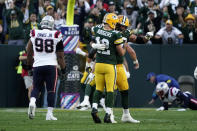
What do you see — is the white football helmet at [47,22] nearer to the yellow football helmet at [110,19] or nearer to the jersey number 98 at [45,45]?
the jersey number 98 at [45,45]

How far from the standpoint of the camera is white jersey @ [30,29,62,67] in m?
11.0

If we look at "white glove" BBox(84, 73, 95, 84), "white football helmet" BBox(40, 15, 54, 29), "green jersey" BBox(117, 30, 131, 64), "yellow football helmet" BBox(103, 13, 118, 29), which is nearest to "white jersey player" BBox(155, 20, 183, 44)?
"white glove" BBox(84, 73, 95, 84)

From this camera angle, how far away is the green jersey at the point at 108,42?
10336mm

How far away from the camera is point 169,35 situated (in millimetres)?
18188

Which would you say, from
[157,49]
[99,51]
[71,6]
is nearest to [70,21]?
[71,6]

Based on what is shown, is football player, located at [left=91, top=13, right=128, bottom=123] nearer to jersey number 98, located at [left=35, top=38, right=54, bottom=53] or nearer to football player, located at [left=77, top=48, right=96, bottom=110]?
jersey number 98, located at [left=35, top=38, right=54, bottom=53]

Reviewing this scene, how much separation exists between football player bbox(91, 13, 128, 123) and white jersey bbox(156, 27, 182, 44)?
7706 mm

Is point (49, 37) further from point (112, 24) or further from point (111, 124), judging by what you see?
point (111, 124)

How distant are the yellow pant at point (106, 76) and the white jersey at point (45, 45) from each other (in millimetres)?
1077

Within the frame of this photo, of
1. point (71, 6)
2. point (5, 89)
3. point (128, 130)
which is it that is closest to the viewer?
point (128, 130)

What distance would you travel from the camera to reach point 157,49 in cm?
1850

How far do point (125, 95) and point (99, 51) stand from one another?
98 cm

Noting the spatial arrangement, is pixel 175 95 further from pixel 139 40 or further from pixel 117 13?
pixel 117 13

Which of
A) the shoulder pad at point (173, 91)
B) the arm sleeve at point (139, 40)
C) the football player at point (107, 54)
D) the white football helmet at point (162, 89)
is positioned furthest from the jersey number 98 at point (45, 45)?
the arm sleeve at point (139, 40)
